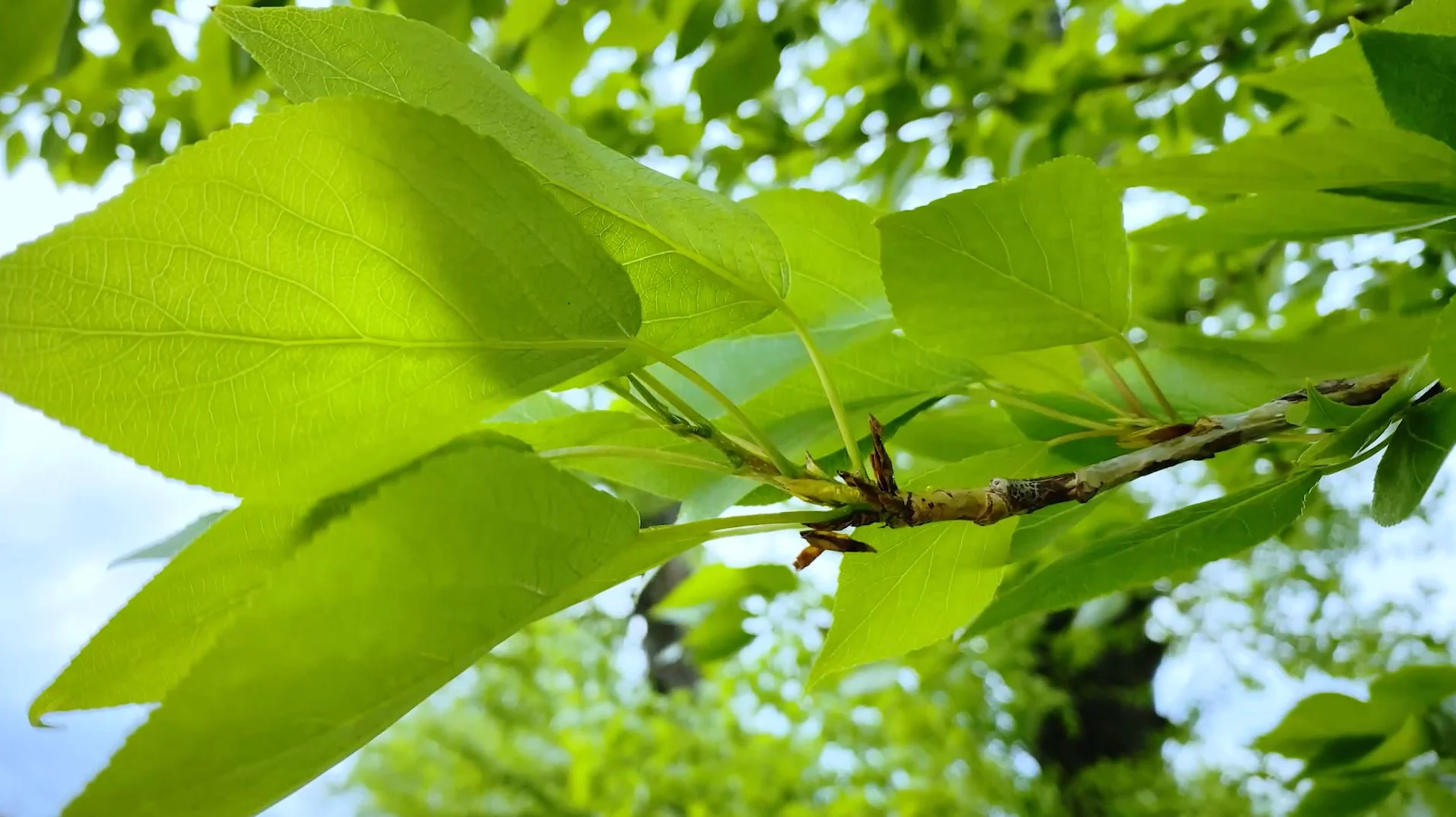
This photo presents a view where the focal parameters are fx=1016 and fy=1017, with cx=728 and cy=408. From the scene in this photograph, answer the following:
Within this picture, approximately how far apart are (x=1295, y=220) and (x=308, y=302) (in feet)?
0.68

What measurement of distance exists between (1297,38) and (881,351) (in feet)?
1.58

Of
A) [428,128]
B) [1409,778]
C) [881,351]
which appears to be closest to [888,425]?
[881,351]

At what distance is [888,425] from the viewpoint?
0.77 ft

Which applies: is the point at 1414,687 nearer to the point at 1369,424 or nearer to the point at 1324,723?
the point at 1324,723

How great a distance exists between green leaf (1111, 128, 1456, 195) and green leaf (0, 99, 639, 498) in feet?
0.41

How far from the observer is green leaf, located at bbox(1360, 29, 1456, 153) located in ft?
0.56

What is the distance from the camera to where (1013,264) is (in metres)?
0.20

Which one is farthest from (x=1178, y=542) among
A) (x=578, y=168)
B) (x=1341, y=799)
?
(x=1341, y=799)

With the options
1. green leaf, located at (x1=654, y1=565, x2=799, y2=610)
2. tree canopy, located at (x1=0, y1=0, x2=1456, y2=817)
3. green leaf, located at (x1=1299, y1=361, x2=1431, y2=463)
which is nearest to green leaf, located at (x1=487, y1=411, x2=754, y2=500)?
tree canopy, located at (x1=0, y1=0, x2=1456, y2=817)

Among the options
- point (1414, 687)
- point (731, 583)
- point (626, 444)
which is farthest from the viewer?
point (731, 583)

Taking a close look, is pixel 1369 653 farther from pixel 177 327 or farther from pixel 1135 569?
pixel 177 327

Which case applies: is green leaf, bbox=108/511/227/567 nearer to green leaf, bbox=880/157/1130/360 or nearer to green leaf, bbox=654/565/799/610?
green leaf, bbox=880/157/1130/360

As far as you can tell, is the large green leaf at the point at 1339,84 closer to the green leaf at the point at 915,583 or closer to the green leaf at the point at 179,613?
the green leaf at the point at 915,583

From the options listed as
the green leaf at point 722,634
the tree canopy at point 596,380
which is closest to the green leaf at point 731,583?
the green leaf at point 722,634
